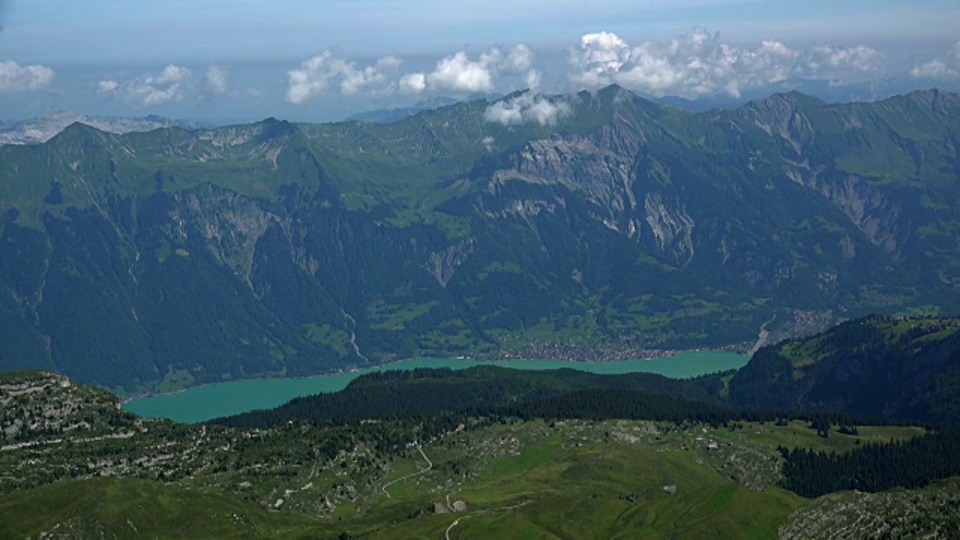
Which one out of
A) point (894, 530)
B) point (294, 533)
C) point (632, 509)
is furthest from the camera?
point (632, 509)

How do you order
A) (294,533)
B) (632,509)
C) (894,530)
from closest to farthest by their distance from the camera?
(894,530) → (294,533) → (632,509)

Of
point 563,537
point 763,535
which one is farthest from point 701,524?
point 563,537

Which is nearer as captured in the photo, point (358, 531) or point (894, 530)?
point (894, 530)

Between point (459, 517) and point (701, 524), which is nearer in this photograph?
point (701, 524)

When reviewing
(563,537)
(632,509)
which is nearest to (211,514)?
(563,537)

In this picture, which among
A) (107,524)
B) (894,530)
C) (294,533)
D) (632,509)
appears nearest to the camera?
(894,530)

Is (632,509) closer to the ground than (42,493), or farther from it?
closer to the ground

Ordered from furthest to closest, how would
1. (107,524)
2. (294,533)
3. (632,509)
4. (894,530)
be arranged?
(632,509), (294,533), (107,524), (894,530)

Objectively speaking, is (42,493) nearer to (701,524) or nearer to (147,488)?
(147,488)

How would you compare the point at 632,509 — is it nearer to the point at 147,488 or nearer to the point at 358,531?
the point at 358,531
